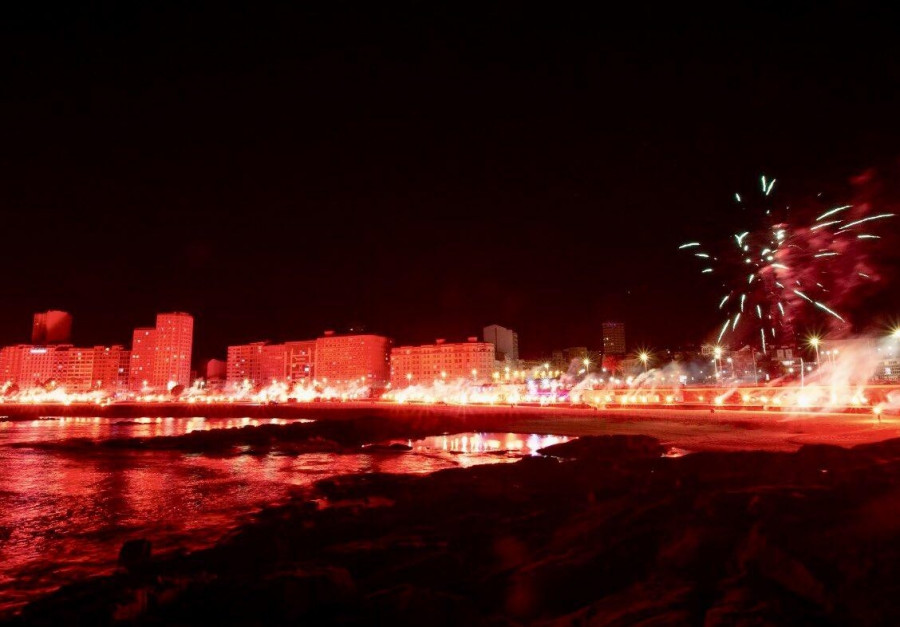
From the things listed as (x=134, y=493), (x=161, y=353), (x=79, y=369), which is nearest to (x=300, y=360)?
(x=161, y=353)

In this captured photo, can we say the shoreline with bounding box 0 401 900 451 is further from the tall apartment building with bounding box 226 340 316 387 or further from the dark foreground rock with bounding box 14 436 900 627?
the tall apartment building with bounding box 226 340 316 387

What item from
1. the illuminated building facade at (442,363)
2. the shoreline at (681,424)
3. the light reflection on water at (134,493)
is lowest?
the light reflection on water at (134,493)

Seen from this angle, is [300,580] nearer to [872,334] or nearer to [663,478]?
[663,478]

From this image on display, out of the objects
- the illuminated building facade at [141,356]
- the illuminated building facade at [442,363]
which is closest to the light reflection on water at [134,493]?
the illuminated building facade at [442,363]

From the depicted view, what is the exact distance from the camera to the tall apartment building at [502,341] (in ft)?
504

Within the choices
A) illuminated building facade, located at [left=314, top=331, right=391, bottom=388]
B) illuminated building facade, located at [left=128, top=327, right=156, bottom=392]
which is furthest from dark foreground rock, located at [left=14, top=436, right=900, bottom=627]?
illuminated building facade, located at [left=128, top=327, right=156, bottom=392]

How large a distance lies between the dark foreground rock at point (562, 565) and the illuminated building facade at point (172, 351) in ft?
515

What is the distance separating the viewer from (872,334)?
2388 inches

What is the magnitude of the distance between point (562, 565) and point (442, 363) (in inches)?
5201

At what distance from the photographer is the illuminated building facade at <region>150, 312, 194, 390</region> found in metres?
153

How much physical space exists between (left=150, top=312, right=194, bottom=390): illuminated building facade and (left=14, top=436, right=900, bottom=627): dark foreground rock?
157m

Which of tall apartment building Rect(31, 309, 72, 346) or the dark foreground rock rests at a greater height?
tall apartment building Rect(31, 309, 72, 346)

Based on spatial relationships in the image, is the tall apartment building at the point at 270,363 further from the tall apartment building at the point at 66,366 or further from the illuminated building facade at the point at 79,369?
the illuminated building facade at the point at 79,369

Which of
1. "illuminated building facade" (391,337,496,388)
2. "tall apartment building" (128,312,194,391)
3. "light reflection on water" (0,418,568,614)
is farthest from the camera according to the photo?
"tall apartment building" (128,312,194,391)
